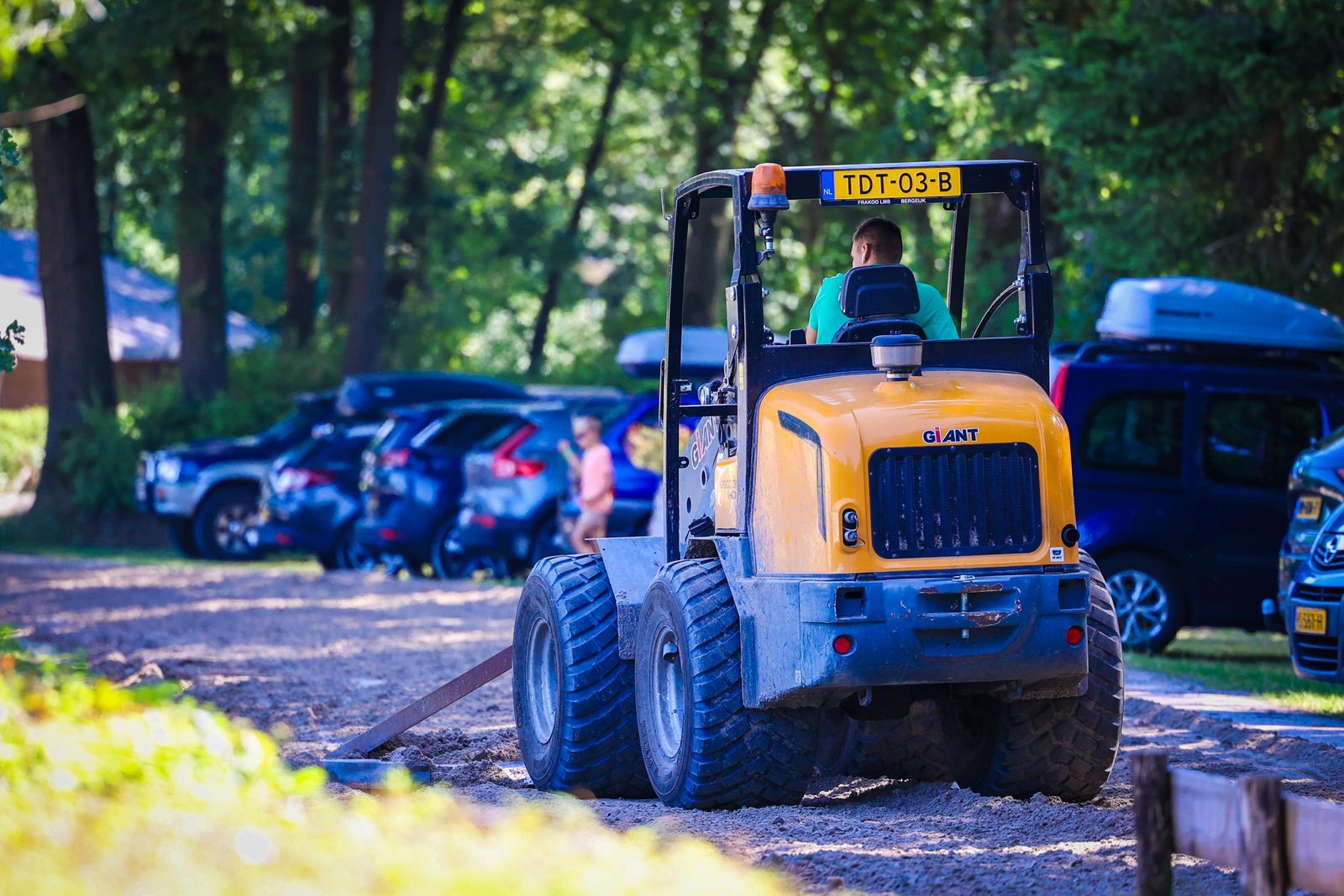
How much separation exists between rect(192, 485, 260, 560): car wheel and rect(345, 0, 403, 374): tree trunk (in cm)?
587

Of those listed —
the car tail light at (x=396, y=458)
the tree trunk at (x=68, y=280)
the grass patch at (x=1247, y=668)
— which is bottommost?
the grass patch at (x=1247, y=668)

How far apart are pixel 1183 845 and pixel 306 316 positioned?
32608mm

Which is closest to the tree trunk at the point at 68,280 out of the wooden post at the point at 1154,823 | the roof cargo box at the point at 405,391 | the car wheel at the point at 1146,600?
the roof cargo box at the point at 405,391

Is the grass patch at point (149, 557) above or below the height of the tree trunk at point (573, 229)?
below

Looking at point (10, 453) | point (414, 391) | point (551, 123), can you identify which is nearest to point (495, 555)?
point (414, 391)

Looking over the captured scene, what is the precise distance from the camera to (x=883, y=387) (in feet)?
24.9

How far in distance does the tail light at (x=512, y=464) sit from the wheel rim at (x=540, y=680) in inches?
424

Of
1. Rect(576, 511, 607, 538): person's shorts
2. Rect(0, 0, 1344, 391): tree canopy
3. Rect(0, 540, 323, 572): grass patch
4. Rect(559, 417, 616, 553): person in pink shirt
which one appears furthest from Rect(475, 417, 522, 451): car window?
Rect(0, 0, 1344, 391): tree canopy

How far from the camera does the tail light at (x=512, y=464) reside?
19953mm

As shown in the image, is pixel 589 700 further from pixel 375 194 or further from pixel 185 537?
pixel 375 194

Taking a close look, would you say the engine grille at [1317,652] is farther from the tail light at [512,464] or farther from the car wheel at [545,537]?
the car wheel at [545,537]

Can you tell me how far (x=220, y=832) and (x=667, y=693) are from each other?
3.60 m

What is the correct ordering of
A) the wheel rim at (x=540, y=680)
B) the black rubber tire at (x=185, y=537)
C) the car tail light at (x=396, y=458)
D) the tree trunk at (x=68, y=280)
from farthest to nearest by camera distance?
1. the tree trunk at (x=68, y=280)
2. the black rubber tire at (x=185, y=537)
3. the car tail light at (x=396, y=458)
4. the wheel rim at (x=540, y=680)

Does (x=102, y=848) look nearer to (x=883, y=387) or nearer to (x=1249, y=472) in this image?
(x=883, y=387)
